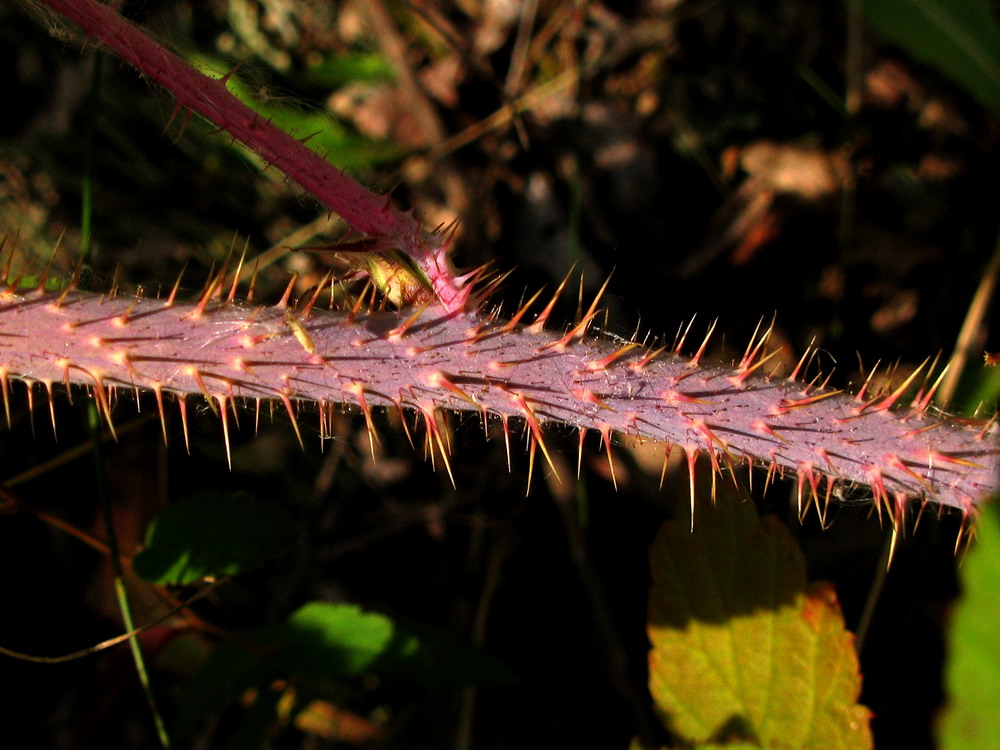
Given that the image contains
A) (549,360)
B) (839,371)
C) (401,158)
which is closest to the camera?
(549,360)

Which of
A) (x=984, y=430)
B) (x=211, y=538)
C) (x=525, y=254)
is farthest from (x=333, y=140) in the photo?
(x=984, y=430)

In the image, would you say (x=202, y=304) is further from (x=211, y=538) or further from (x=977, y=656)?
(x=977, y=656)

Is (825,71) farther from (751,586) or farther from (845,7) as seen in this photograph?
(751,586)

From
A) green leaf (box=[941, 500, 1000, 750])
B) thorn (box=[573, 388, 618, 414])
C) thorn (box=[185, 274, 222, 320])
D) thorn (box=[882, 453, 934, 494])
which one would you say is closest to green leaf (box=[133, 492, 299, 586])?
thorn (box=[185, 274, 222, 320])

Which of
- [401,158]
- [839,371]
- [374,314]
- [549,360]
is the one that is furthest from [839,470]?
[401,158]

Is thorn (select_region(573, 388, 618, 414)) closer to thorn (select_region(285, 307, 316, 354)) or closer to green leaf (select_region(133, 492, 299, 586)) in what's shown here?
thorn (select_region(285, 307, 316, 354))

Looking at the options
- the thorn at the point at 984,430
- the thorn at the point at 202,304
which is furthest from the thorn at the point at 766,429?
the thorn at the point at 202,304
